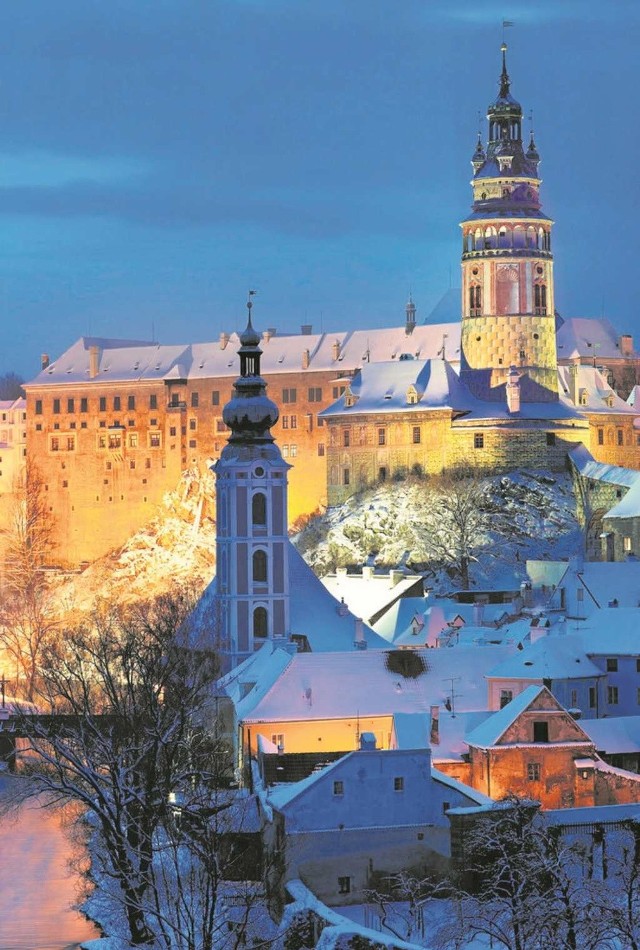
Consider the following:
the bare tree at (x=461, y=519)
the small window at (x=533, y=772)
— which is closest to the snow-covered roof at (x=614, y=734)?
the small window at (x=533, y=772)

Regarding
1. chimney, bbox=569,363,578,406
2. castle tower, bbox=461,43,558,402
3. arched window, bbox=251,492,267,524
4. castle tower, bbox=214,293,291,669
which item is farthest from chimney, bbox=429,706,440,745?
chimney, bbox=569,363,578,406

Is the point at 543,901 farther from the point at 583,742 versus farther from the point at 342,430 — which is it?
the point at 342,430

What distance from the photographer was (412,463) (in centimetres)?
9488

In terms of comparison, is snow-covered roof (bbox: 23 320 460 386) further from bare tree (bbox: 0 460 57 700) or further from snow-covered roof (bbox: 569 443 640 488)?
snow-covered roof (bbox: 569 443 640 488)

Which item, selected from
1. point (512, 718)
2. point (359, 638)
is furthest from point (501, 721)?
point (359, 638)

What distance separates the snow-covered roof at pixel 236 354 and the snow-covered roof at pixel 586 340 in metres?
5.41

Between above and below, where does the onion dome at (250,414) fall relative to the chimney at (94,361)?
below

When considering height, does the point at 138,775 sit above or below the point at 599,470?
below

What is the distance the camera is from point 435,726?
5184 cm

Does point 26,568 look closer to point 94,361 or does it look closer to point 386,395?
point 94,361

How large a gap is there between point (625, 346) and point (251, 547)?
50032 mm

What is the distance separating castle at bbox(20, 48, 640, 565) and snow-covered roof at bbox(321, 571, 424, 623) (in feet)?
39.0

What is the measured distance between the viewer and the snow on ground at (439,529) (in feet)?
290

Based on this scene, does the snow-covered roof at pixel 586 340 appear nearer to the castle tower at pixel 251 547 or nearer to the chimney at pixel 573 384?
the chimney at pixel 573 384
